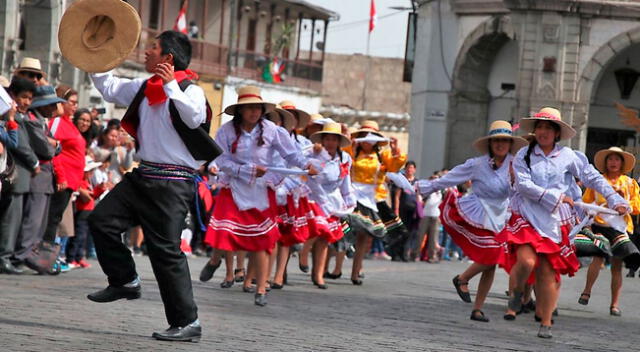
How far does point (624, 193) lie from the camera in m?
14.7

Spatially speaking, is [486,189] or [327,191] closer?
[486,189]

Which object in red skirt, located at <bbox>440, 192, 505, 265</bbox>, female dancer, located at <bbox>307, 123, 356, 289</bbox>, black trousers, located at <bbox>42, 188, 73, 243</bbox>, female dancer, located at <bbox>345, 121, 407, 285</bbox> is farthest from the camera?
female dancer, located at <bbox>345, 121, 407, 285</bbox>

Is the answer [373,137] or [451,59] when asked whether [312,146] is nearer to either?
[373,137]

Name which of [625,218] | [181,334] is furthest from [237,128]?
[625,218]

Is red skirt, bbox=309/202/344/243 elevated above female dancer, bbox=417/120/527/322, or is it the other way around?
female dancer, bbox=417/120/527/322

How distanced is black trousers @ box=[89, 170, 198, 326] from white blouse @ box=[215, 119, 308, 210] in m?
3.43

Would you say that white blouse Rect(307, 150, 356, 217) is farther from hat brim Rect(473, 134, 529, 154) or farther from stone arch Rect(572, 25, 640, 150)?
stone arch Rect(572, 25, 640, 150)

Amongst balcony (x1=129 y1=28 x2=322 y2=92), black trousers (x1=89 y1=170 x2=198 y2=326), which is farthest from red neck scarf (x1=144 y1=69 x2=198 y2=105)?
balcony (x1=129 y1=28 x2=322 y2=92)

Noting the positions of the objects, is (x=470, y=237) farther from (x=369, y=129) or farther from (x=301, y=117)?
(x=369, y=129)

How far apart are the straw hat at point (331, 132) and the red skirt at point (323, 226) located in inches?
28.5

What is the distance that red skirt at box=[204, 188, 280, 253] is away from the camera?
1230 centimetres

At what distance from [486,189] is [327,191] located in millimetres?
2830

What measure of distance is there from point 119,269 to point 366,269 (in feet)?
38.2

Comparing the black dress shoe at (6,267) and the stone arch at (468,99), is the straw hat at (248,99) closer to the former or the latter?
the black dress shoe at (6,267)
